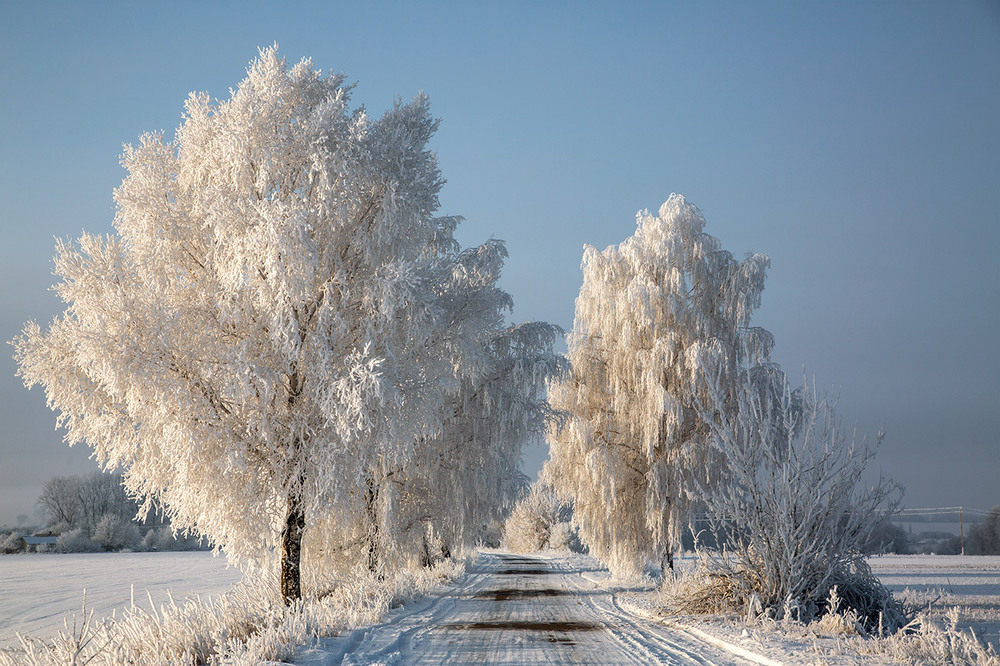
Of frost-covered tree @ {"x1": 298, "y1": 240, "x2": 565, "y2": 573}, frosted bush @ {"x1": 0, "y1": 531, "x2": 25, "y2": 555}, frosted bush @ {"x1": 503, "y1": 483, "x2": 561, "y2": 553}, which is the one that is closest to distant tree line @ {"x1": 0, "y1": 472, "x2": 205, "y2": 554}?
frosted bush @ {"x1": 0, "y1": 531, "x2": 25, "y2": 555}

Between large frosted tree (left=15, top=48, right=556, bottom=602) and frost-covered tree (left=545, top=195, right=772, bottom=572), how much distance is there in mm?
8984

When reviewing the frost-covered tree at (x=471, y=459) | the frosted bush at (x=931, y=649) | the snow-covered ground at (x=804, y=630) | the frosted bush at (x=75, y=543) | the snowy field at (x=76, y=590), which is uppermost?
the frost-covered tree at (x=471, y=459)

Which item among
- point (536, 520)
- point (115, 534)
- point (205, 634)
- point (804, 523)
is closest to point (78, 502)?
point (115, 534)

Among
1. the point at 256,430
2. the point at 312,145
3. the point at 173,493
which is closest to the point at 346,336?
the point at 256,430

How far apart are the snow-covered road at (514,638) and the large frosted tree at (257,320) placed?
2.47 m

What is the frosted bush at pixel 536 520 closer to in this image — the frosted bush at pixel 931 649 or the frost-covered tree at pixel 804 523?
the frost-covered tree at pixel 804 523

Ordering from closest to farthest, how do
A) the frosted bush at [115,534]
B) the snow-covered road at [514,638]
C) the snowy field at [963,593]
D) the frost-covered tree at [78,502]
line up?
the snow-covered road at [514,638], the snowy field at [963,593], the frosted bush at [115,534], the frost-covered tree at [78,502]

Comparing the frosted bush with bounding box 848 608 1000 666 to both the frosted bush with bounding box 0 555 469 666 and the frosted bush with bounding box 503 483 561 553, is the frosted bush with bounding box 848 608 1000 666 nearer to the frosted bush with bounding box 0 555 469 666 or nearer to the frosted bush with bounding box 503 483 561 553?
the frosted bush with bounding box 0 555 469 666

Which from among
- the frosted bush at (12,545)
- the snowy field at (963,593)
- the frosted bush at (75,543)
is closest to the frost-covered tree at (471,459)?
the snowy field at (963,593)

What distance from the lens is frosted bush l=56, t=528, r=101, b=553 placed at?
58312 mm

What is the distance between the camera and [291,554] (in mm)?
11320

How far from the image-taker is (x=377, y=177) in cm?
1155

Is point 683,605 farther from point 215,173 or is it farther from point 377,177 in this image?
point 215,173

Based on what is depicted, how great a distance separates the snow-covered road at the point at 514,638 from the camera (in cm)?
782
